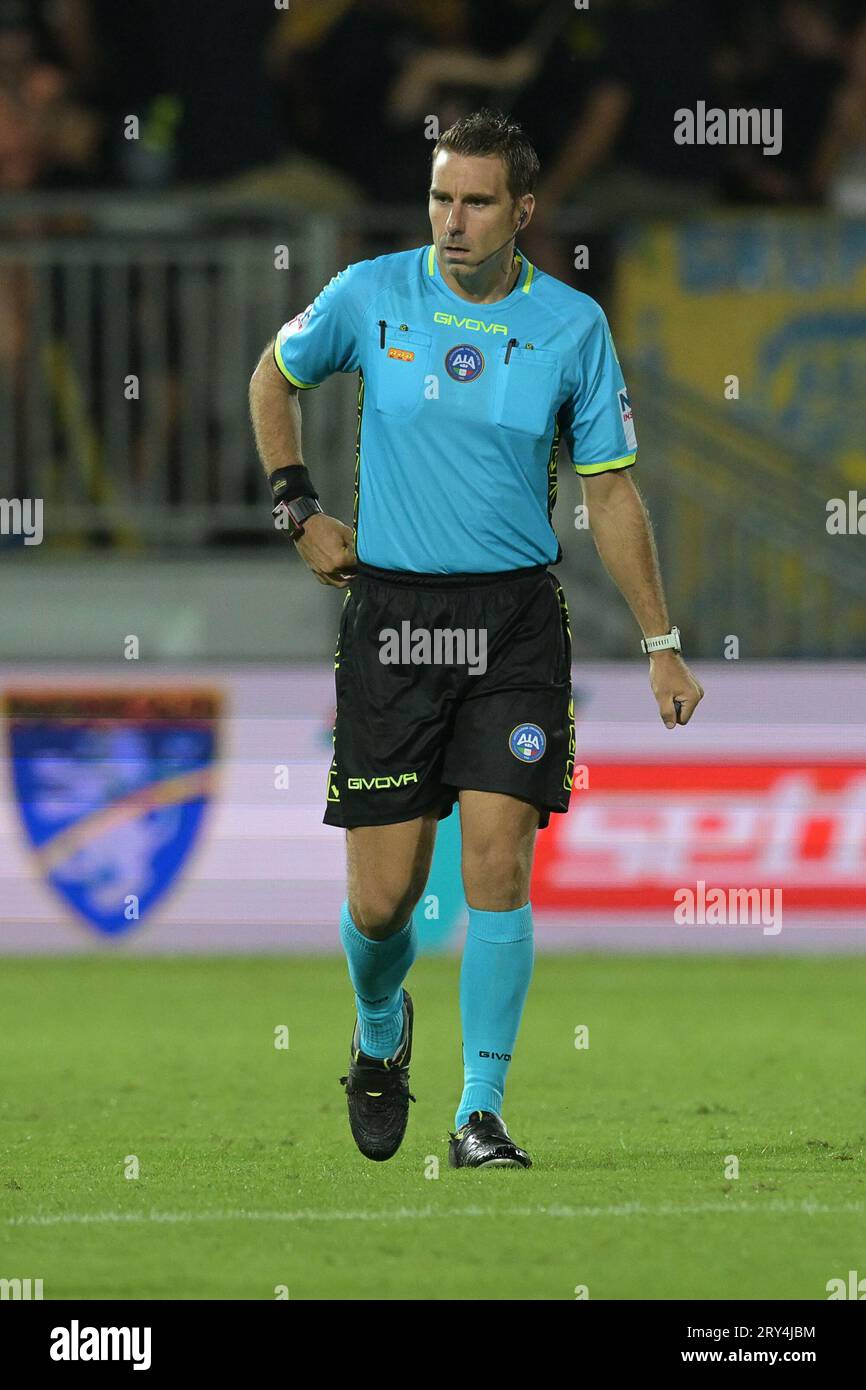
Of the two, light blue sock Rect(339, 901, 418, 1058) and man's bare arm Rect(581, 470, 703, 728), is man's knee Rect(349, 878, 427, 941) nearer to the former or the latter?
light blue sock Rect(339, 901, 418, 1058)

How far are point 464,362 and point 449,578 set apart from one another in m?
0.51

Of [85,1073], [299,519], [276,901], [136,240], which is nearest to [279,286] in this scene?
[136,240]

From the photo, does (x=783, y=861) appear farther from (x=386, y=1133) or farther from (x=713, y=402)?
(x=386, y=1133)

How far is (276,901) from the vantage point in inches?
429

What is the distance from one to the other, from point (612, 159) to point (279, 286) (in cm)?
225

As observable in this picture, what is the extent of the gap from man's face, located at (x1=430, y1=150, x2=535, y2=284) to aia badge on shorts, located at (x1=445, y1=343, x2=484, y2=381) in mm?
194

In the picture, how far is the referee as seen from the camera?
600cm

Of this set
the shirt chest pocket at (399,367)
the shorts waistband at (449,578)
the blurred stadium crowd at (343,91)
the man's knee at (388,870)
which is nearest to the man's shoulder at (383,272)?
the shirt chest pocket at (399,367)

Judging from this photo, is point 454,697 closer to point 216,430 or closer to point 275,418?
point 275,418

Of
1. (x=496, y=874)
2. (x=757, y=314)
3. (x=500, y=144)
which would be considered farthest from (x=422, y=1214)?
(x=757, y=314)

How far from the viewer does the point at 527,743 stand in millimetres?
5992

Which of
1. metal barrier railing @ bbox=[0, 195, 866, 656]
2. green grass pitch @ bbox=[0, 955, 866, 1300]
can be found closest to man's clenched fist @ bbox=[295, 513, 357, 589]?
green grass pitch @ bbox=[0, 955, 866, 1300]

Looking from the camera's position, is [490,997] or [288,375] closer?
[490,997]

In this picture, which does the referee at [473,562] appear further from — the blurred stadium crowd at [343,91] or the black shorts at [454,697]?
the blurred stadium crowd at [343,91]
